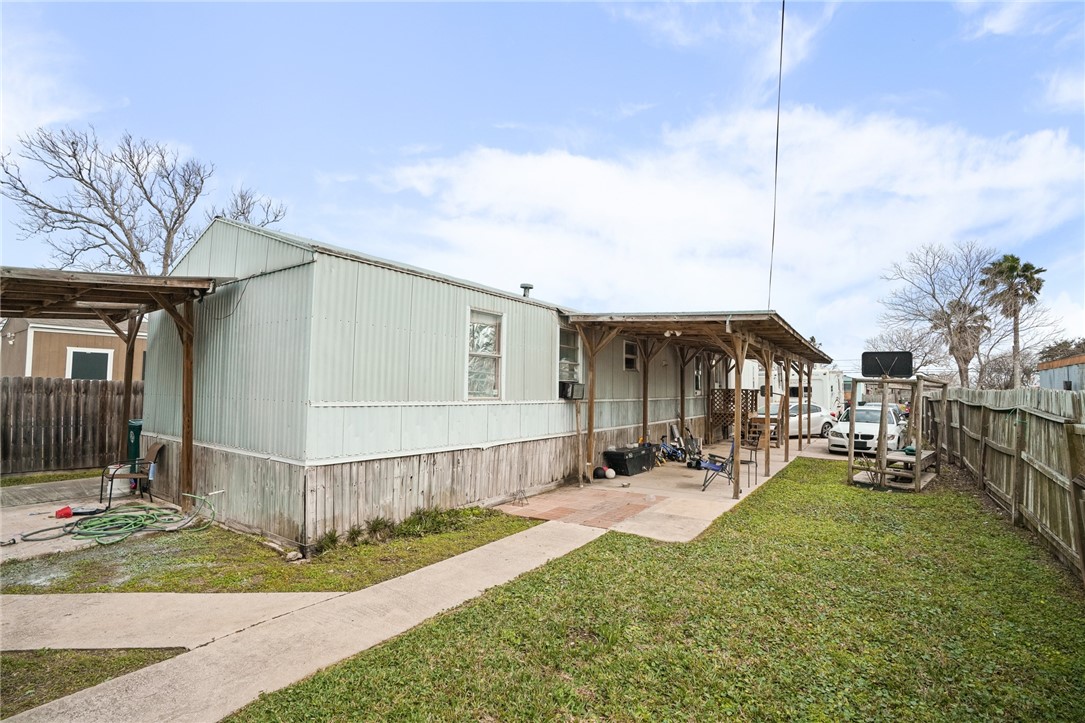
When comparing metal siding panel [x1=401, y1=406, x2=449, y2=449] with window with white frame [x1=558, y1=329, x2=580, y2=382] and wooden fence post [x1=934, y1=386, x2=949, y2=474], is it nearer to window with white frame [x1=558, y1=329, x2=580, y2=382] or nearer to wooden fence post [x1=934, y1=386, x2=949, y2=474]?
window with white frame [x1=558, y1=329, x2=580, y2=382]

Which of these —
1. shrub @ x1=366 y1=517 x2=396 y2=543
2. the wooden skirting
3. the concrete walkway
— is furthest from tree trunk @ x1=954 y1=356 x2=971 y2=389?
shrub @ x1=366 y1=517 x2=396 y2=543

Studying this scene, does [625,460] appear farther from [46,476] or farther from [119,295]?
[46,476]

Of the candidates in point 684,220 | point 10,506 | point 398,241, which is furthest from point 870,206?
point 10,506

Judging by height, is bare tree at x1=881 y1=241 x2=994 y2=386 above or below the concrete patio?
above

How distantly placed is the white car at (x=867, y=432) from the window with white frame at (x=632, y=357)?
17.7 feet

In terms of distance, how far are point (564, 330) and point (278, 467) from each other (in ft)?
17.9

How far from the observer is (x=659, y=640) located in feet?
11.9

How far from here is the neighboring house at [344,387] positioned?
5.77 m

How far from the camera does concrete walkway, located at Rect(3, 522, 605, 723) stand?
284cm

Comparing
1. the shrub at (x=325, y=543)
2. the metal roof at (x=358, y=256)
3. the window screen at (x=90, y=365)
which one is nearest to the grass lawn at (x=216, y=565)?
the shrub at (x=325, y=543)

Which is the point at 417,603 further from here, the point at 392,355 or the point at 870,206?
the point at 870,206

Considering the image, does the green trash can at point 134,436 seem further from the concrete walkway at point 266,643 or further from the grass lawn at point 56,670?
the grass lawn at point 56,670

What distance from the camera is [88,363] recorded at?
Result: 15.8 m

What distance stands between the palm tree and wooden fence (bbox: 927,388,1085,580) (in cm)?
2006
